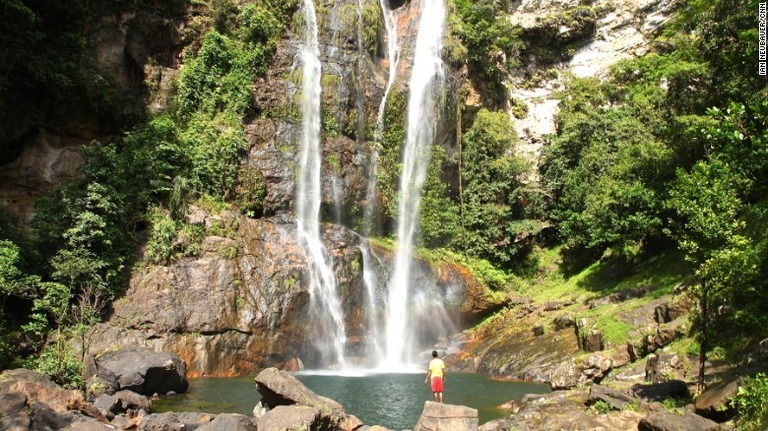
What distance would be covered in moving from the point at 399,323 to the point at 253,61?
15.3 metres

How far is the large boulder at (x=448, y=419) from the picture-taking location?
9.38 m

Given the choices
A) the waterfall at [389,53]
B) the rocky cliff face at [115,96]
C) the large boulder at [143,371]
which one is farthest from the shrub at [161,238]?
the waterfall at [389,53]

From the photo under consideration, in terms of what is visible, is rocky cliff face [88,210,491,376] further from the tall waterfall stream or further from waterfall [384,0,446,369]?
waterfall [384,0,446,369]

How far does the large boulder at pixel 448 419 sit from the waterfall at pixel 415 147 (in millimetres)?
13382

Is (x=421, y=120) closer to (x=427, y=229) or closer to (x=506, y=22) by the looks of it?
(x=427, y=229)

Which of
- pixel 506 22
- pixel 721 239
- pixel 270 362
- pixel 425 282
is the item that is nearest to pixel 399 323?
pixel 425 282

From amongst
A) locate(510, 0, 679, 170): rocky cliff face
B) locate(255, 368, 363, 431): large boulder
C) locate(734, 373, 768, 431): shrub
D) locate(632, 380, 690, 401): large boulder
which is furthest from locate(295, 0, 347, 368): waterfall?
locate(510, 0, 679, 170): rocky cliff face

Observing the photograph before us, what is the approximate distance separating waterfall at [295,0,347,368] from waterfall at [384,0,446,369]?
309 centimetres

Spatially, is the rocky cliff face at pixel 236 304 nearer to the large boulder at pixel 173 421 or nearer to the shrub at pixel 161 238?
the shrub at pixel 161 238

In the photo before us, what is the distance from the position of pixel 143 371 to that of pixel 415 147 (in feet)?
63.9

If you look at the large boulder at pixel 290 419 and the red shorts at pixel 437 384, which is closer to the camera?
the large boulder at pixel 290 419

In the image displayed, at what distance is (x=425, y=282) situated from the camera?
24828mm

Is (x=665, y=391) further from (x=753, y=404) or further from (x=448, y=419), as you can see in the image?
(x=448, y=419)

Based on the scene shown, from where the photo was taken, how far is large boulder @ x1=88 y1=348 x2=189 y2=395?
45.8 feet
